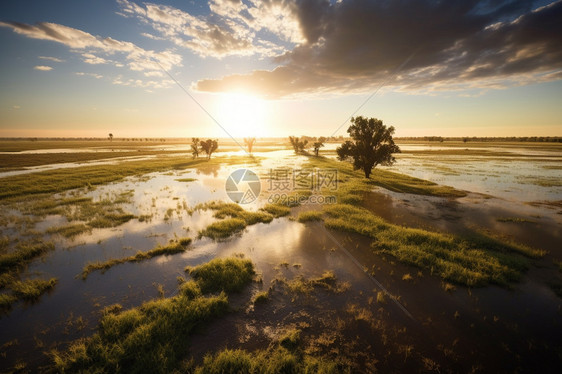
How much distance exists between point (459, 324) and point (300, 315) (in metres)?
5.69

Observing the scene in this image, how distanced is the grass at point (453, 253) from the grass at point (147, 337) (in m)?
10.4

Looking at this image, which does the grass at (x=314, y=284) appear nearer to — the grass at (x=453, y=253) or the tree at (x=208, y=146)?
the grass at (x=453, y=253)

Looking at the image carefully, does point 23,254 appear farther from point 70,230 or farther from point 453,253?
point 453,253

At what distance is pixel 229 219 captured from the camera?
1797 centimetres

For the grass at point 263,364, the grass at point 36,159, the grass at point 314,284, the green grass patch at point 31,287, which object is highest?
the grass at point 36,159

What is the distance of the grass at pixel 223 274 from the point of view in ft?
31.4

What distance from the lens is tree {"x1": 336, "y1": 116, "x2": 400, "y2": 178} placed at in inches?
1244

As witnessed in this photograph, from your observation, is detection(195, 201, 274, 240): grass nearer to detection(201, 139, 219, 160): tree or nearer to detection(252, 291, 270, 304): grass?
detection(252, 291, 270, 304): grass

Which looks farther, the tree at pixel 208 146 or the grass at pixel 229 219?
the tree at pixel 208 146

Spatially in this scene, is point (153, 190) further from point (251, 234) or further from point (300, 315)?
point (300, 315)

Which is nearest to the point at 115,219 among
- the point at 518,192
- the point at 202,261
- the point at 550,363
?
the point at 202,261

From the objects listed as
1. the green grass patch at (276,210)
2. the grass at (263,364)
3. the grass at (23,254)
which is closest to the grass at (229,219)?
the green grass patch at (276,210)

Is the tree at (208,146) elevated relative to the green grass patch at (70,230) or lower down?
elevated

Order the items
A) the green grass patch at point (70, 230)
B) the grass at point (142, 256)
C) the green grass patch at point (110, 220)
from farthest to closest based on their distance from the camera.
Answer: the green grass patch at point (110, 220) → the green grass patch at point (70, 230) → the grass at point (142, 256)
